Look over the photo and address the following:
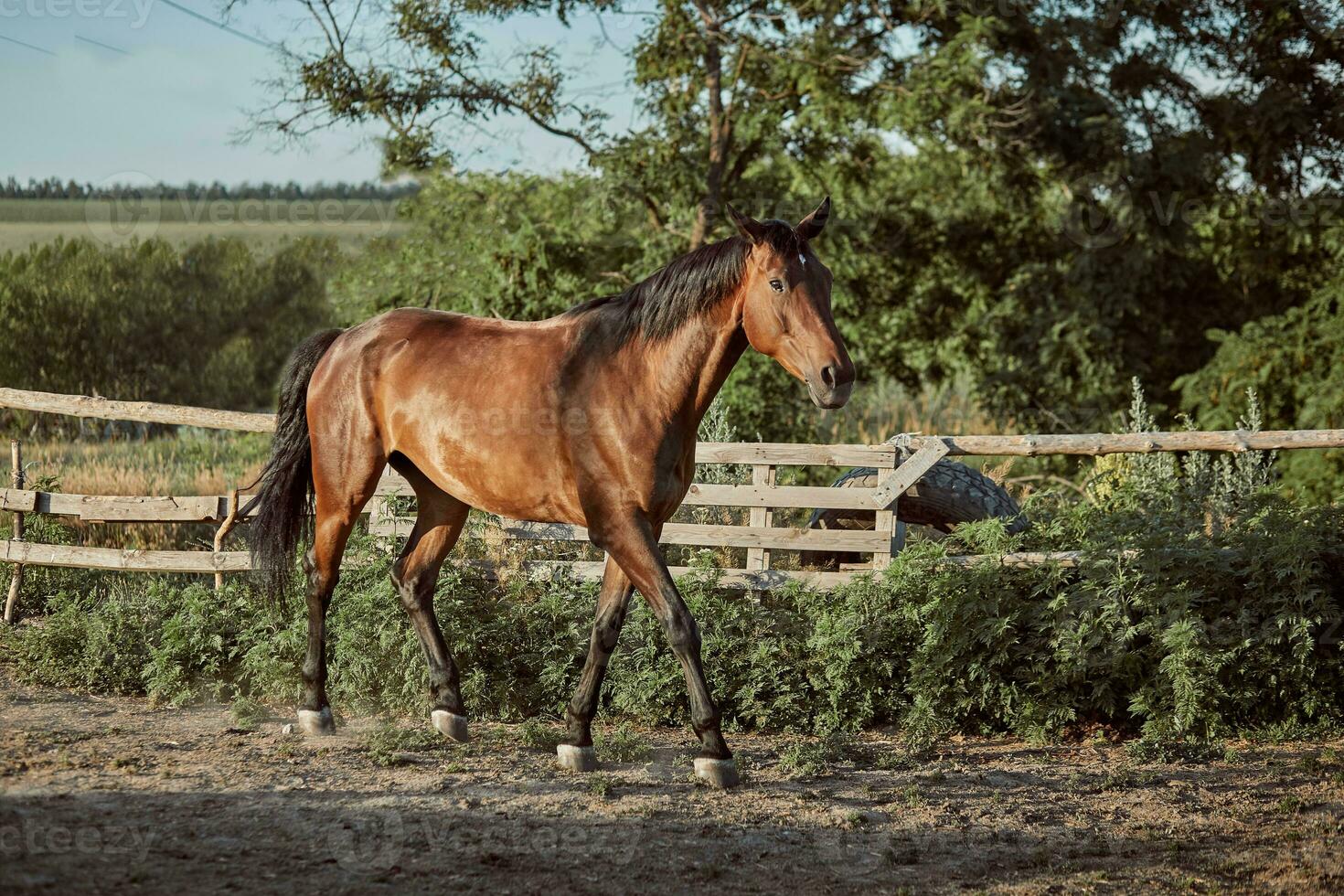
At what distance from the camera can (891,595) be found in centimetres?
629

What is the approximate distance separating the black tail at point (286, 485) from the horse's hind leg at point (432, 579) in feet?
1.84

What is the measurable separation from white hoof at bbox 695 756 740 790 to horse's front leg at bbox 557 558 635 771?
535 mm

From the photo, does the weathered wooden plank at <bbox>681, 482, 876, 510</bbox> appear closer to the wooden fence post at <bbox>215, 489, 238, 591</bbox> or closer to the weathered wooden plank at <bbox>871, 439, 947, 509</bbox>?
the weathered wooden plank at <bbox>871, 439, 947, 509</bbox>

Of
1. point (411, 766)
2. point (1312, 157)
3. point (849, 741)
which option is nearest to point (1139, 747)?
point (849, 741)

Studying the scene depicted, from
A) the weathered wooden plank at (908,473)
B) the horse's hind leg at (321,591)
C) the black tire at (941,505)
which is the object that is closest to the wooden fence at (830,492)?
the weathered wooden plank at (908,473)

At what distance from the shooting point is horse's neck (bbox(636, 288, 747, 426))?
4941mm

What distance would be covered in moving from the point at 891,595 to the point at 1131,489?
6.33ft

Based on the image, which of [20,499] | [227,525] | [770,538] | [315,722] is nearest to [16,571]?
[20,499]

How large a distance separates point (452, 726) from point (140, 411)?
11.6 ft

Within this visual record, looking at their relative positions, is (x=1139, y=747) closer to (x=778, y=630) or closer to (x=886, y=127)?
(x=778, y=630)

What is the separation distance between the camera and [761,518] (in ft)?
21.9

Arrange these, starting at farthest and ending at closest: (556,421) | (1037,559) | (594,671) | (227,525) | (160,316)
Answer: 1. (160,316)
2. (227,525)
3. (1037,559)
4. (594,671)
5. (556,421)

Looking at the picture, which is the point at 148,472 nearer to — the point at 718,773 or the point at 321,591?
the point at 321,591

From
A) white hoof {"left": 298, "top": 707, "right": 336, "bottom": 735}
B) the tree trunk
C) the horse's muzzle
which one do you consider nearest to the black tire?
the horse's muzzle
